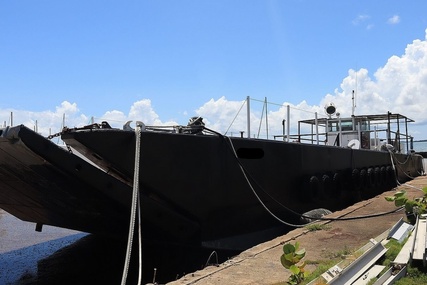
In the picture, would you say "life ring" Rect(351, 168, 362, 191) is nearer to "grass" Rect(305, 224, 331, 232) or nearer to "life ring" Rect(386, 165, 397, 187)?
"life ring" Rect(386, 165, 397, 187)

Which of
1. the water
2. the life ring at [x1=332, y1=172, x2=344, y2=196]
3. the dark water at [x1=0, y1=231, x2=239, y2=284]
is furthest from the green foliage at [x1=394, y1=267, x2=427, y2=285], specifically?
the life ring at [x1=332, y1=172, x2=344, y2=196]

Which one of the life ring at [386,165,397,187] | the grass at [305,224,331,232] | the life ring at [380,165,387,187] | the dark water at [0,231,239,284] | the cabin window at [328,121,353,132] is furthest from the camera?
the life ring at [386,165,397,187]

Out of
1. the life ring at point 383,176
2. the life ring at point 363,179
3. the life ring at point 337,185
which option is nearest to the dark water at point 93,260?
the life ring at point 337,185

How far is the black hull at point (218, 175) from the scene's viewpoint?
5770 mm

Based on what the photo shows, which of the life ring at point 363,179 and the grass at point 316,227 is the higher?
the life ring at point 363,179

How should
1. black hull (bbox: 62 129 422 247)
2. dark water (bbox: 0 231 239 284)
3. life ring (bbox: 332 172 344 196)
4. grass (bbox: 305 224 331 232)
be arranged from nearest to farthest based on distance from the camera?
black hull (bbox: 62 129 422 247) < dark water (bbox: 0 231 239 284) < grass (bbox: 305 224 331 232) < life ring (bbox: 332 172 344 196)

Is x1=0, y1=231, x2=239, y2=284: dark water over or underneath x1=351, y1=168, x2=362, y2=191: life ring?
underneath

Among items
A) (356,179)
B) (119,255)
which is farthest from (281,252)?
(356,179)

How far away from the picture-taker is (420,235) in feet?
17.1

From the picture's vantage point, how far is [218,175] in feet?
22.4

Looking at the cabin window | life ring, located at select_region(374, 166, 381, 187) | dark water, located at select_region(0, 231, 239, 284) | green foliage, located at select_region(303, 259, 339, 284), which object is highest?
the cabin window

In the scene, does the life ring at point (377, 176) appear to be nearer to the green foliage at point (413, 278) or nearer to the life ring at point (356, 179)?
the life ring at point (356, 179)

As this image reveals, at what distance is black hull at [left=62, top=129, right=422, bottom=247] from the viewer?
18.9 feet

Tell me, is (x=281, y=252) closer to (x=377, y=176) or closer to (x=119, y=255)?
(x=119, y=255)
